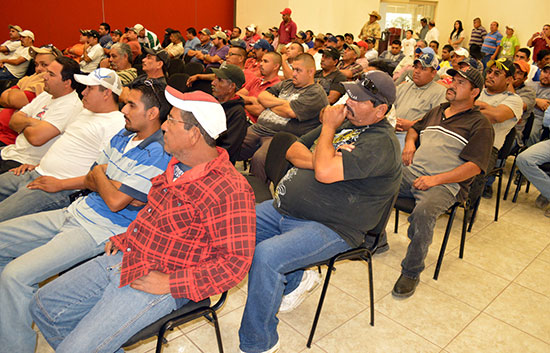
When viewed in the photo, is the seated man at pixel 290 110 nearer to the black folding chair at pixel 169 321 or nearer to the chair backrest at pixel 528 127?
the black folding chair at pixel 169 321

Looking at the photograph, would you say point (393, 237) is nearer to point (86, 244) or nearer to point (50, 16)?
point (86, 244)

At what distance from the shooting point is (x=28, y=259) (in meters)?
1.80

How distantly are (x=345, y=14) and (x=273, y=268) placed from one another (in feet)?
37.0

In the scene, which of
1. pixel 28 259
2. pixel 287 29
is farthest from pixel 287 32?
pixel 28 259

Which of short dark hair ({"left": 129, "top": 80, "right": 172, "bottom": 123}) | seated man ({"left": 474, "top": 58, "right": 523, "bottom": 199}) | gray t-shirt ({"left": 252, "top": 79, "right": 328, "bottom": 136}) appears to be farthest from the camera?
gray t-shirt ({"left": 252, "top": 79, "right": 328, "bottom": 136})

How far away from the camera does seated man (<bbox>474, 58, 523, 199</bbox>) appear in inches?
136

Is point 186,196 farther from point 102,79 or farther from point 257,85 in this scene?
point 257,85

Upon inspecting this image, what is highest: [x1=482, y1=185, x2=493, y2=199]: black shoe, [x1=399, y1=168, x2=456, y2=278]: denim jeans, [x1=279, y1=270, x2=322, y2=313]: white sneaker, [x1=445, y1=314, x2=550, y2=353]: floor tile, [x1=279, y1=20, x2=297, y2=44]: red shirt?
[x1=279, y1=20, x2=297, y2=44]: red shirt

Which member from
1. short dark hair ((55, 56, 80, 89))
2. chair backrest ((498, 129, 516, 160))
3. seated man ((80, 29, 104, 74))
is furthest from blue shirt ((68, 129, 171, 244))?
seated man ((80, 29, 104, 74))

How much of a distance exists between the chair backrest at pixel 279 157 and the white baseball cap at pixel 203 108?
0.98m

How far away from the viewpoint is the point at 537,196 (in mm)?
4391

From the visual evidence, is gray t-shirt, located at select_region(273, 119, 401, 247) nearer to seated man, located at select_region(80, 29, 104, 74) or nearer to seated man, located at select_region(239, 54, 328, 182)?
seated man, located at select_region(239, 54, 328, 182)

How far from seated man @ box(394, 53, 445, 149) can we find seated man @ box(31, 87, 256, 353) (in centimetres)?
240

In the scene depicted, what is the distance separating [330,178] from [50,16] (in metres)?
11.3
